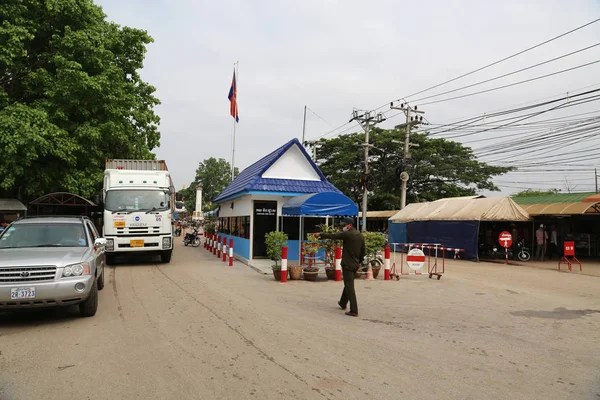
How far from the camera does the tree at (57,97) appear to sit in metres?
16.2

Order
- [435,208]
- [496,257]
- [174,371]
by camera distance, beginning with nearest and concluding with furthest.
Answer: [174,371]
[496,257]
[435,208]

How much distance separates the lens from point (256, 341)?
6004 millimetres

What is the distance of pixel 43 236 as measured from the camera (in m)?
7.92

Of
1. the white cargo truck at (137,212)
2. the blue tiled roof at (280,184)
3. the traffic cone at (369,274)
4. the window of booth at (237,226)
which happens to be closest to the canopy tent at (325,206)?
the traffic cone at (369,274)

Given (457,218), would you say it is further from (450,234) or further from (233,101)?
(233,101)

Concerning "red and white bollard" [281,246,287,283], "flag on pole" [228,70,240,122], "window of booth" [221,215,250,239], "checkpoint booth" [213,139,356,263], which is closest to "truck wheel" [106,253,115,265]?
"checkpoint booth" [213,139,356,263]

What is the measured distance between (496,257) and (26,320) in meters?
22.8

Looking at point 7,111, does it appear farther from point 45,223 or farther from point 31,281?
point 31,281

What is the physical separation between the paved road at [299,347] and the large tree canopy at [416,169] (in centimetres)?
3021

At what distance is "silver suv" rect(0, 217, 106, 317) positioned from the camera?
20.4 feet

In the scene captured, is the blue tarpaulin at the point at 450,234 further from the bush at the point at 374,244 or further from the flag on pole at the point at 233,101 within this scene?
the flag on pole at the point at 233,101

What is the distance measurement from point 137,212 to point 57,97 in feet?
→ 22.4

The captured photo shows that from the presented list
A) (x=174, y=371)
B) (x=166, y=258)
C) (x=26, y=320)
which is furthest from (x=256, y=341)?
(x=166, y=258)

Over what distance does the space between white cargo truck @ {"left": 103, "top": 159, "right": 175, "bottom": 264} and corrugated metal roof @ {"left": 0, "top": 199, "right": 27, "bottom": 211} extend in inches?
281
